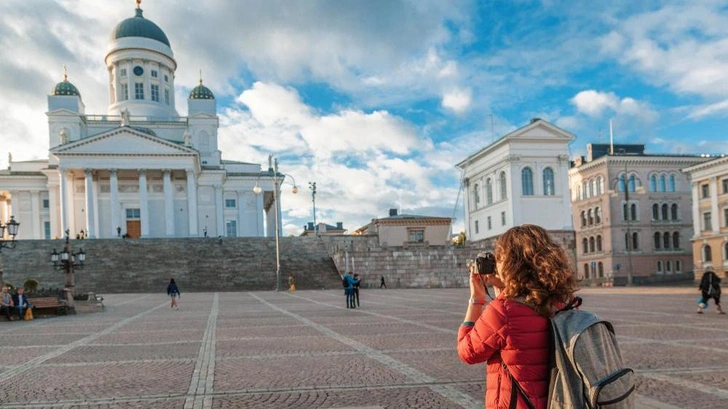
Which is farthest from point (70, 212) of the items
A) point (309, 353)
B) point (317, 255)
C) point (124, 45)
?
point (309, 353)

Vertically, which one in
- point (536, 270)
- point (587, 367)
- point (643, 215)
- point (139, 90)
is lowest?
point (587, 367)

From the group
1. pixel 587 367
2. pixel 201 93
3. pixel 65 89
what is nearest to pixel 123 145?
pixel 65 89

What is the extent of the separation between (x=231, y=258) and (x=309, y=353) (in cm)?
4078

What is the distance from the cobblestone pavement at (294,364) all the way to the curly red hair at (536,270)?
4257 millimetres

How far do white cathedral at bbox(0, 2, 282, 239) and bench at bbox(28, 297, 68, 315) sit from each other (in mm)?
42982

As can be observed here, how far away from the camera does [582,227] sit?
78.1 metres

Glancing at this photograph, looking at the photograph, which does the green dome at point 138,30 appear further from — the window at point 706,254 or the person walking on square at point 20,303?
the window at point 706,254

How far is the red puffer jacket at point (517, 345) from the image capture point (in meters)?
2.96

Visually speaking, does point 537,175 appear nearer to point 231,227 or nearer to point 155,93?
point 231,227

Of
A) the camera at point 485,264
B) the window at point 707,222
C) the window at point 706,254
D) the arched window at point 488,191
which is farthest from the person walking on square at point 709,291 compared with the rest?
the arched window at point 488,191

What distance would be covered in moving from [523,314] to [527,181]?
63.2 m

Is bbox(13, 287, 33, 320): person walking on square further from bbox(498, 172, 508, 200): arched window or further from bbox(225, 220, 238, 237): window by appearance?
bbox(225, 220, 238, 237): window

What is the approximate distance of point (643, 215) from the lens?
Answer: 71.8 meters

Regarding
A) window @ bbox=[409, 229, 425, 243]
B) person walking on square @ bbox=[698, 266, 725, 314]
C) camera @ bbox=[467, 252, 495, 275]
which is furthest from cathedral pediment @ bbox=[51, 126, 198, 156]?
camera @ bbox=[467, 252, 495, 275]
